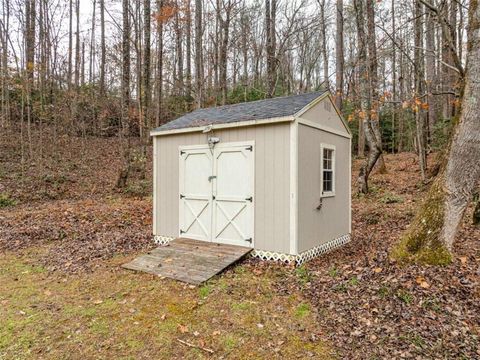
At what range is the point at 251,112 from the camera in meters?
6.38

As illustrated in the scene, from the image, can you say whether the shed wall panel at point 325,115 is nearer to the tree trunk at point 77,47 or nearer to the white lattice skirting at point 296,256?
the white lattice skirting at point 296,256

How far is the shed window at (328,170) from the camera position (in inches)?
260

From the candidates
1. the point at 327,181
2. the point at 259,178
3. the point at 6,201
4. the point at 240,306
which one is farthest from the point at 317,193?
the point at 6,201

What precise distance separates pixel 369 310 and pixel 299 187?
240 centimetres

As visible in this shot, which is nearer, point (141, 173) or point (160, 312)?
point (160, 312)

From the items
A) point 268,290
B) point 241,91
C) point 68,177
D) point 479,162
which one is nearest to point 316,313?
point 268,290

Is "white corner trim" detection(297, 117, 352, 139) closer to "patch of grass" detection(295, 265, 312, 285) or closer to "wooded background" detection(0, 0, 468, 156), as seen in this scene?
"patch of grass" detection(295, 265, 312, 285)

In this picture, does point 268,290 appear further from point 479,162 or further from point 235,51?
point 235,51

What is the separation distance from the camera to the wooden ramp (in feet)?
17.0

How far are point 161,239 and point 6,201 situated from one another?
21.7 ft

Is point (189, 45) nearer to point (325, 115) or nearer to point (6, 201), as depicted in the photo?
point (6, 201)

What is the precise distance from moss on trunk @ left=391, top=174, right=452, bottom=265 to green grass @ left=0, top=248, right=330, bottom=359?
5.54 feet

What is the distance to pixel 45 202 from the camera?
35.8 ft

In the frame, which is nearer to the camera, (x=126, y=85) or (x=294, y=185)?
(x=294, y=185)
